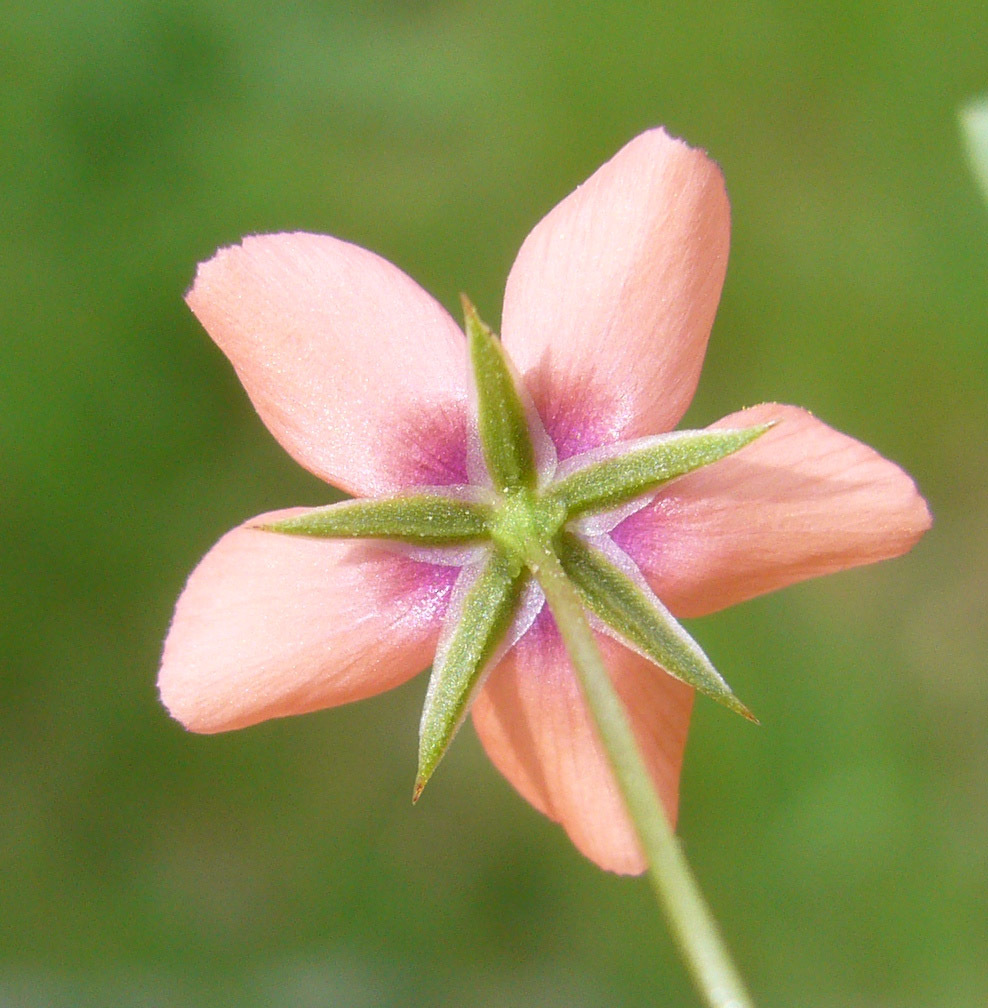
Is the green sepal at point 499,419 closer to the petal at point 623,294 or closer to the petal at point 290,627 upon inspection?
the petal at point 623,294

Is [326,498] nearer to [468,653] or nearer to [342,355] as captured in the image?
[342,355]

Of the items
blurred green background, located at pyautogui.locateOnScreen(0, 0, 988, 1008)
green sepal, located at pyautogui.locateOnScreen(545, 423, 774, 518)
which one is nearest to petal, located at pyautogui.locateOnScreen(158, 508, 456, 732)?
green sepal, located at pyautogui.locateOnScreen(545, 423, 774, 518)

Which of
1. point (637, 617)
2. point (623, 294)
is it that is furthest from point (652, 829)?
point (623, 294)

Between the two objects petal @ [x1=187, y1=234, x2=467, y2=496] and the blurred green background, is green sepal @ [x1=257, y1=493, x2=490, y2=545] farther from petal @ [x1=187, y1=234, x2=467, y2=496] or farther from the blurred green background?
the blurred green background

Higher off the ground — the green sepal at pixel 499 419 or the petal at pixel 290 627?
the green sepal at pixel 499 419

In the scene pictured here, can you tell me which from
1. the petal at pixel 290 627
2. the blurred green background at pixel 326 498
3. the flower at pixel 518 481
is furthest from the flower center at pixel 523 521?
the blurred green background at pixel 326 498

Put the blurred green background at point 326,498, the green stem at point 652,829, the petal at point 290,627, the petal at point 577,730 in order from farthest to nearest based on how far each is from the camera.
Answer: the blurred green background at point 326,498, the petal at point 577,730, the petal at point 290,627, the green stem at point 652,829

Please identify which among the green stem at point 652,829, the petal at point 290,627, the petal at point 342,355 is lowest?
the green stem at point 652,829
